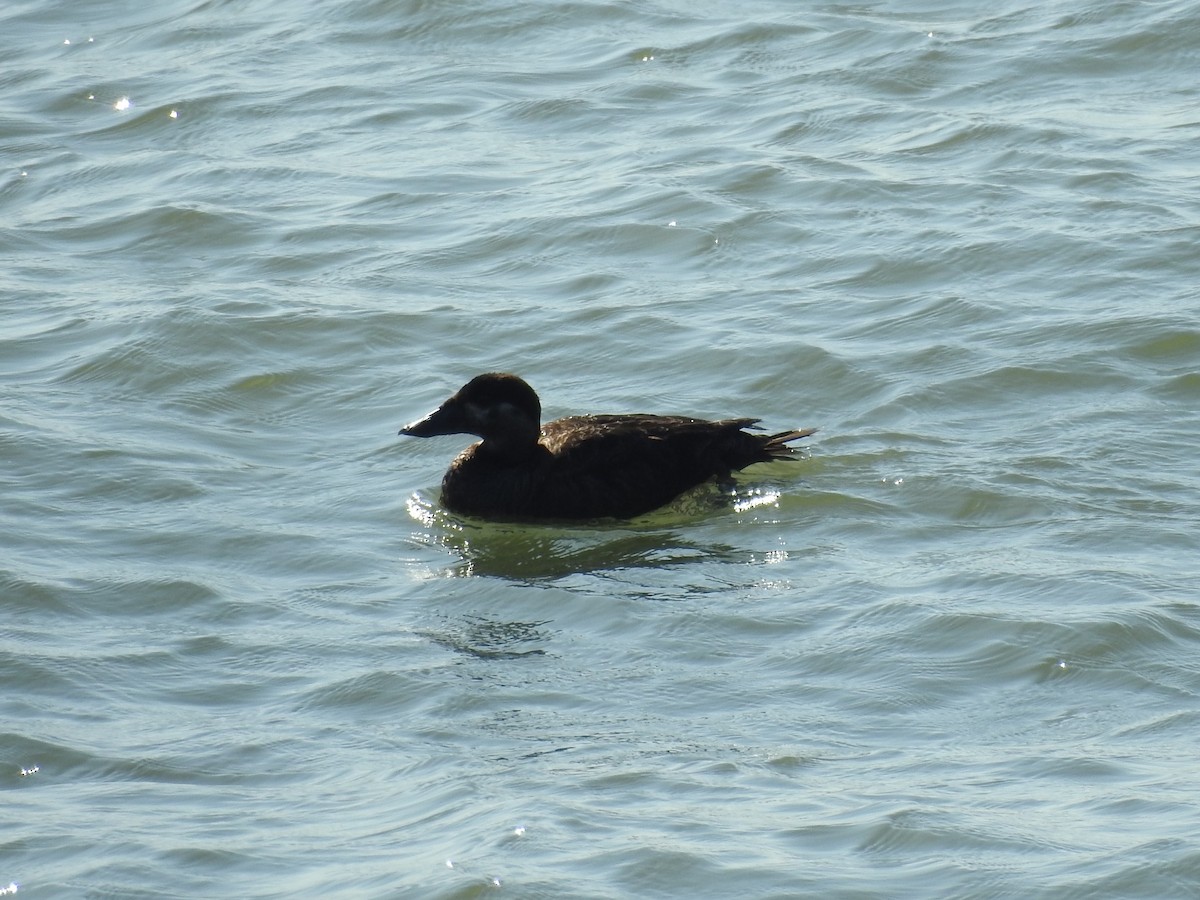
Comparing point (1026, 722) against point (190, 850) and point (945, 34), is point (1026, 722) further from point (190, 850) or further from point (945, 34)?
point (945, 34)

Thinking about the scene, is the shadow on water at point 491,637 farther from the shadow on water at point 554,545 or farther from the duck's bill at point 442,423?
the duck's bill at point 442,423

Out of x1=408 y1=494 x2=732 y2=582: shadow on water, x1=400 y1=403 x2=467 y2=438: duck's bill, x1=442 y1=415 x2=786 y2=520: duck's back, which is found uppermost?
x1=400 y1=403 x2=467 y2=438: duck's bill

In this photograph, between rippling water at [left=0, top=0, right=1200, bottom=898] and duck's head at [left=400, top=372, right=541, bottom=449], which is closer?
rippling water at [left=0, top=0, right=1200, bottom=898]

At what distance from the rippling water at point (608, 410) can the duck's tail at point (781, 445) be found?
10cm

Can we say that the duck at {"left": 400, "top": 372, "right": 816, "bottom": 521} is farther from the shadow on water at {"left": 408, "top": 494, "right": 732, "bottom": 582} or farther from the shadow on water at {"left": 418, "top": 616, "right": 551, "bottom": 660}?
the shadow on water at {"left": 418, "top": 616, "right": 551, "bottom": 660}

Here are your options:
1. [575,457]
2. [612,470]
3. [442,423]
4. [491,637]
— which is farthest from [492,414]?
[491,637]

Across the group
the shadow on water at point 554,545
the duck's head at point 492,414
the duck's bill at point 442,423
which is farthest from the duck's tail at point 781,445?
the duck's bill at point 442,423

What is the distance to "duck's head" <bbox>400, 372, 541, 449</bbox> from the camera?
9.65 metres

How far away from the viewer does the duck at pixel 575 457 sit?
950 cm

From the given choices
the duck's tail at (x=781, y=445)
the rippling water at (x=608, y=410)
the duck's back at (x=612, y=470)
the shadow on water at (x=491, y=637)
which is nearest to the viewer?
the rippling water at (x=608, y=410)

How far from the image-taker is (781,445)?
9656 mm

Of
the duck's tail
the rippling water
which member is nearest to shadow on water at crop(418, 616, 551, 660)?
the rippling water

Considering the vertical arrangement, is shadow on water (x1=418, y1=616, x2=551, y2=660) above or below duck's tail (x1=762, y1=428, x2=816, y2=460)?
above

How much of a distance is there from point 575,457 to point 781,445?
95cm
